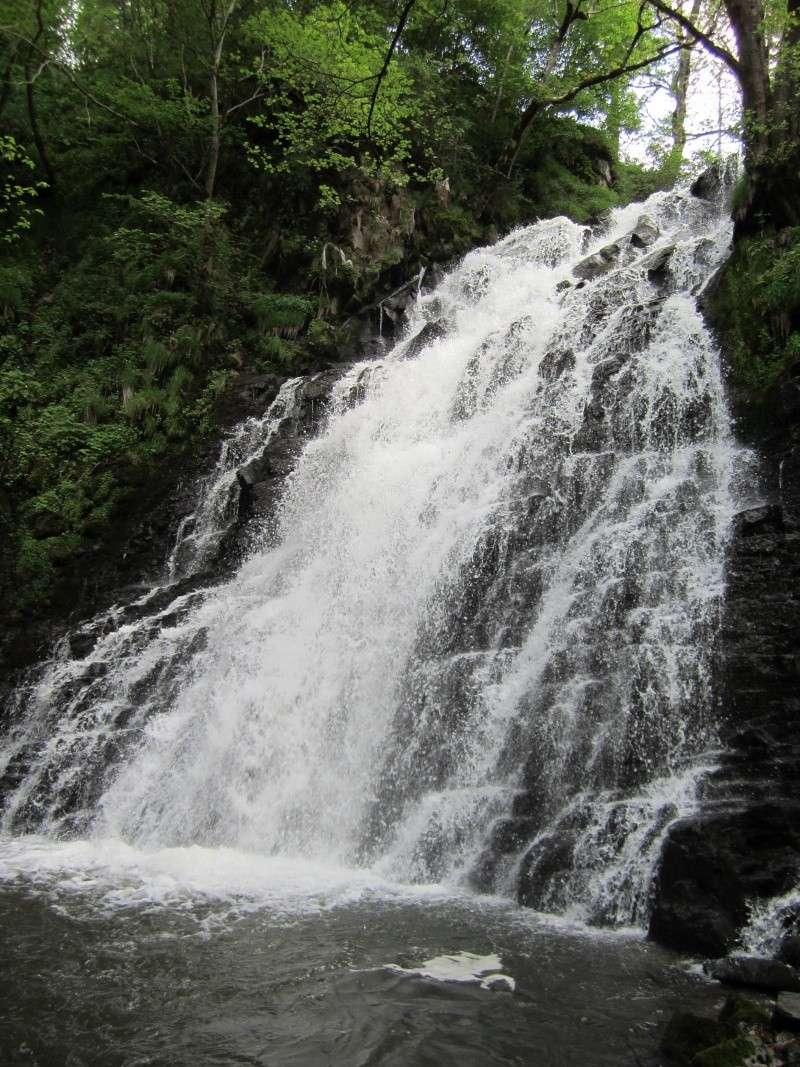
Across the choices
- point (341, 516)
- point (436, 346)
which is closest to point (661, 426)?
point (341, 516)

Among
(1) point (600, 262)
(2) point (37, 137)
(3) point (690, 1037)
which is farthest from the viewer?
(2) point (37, 137)

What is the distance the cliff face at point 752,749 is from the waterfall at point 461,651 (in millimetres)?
234

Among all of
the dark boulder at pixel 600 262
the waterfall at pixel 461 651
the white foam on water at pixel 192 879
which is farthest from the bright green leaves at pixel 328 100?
the white foam on water at pixel 192 879

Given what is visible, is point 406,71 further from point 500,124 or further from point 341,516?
point 341,516

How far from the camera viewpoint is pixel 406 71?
61.7 ft

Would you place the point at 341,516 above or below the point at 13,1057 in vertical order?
above

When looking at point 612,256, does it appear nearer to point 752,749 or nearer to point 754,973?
point 752,749

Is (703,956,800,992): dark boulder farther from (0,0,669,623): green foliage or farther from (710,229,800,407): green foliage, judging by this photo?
(0,0,669,623): green foliage

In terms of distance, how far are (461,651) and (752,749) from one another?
335 cm

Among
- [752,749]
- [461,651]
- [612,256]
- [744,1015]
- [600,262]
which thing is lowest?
[744,1015]

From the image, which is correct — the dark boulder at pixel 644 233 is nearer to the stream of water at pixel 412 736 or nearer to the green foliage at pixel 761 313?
the stream of water at pixel 412 736

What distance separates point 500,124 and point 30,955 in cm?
2393

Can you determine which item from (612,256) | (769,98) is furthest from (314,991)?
(612,256)

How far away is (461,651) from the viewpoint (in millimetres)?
8602
